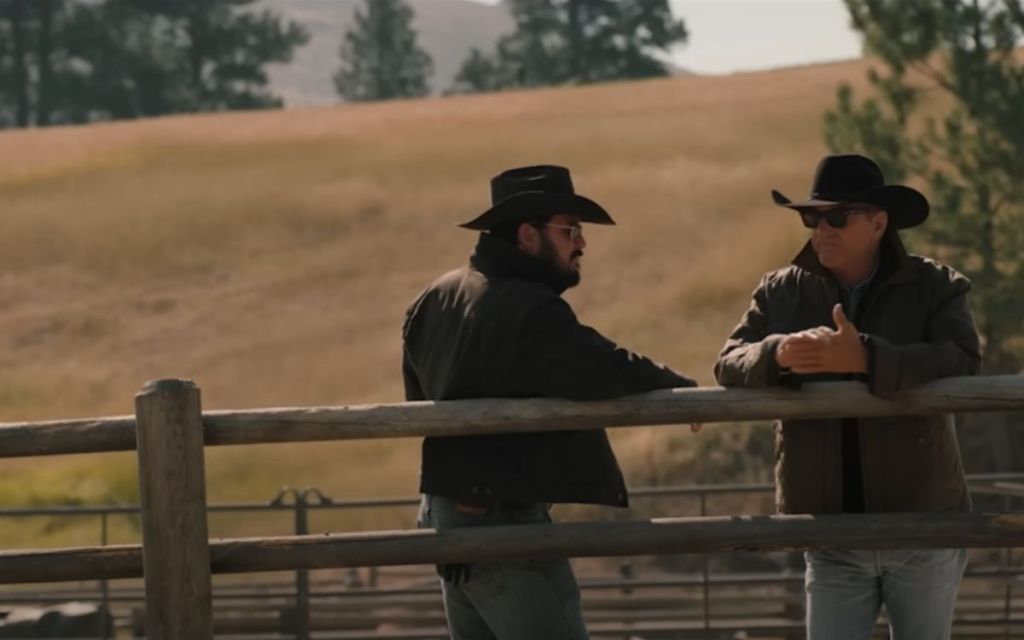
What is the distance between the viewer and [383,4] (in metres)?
96.2

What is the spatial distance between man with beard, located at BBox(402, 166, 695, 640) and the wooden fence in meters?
0.09

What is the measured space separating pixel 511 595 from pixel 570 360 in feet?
2.21

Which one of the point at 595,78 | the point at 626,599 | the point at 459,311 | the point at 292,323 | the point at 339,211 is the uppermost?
the point at 595,78

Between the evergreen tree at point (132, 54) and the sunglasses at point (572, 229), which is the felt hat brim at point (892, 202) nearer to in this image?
the sunglasses at point (572, 229)

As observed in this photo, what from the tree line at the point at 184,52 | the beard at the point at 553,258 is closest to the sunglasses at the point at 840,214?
the beard at the point at 553,258

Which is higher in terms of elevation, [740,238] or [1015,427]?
[740,238]

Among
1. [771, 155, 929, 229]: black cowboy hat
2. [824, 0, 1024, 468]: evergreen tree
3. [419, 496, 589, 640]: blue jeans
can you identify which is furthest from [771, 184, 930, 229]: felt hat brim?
[824, 0, 1024, 468]: evergreen tree

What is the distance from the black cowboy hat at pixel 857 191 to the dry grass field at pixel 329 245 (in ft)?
66.8

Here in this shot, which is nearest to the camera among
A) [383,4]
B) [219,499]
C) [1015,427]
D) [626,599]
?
[626,599]

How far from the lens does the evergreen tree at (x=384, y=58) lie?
9294 cm

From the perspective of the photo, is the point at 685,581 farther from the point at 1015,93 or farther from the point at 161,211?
the point at 161,211

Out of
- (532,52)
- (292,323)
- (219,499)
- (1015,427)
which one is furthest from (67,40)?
(1015,427)

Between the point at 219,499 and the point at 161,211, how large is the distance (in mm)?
21840

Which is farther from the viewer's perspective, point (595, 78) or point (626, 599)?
point (595, 78)
